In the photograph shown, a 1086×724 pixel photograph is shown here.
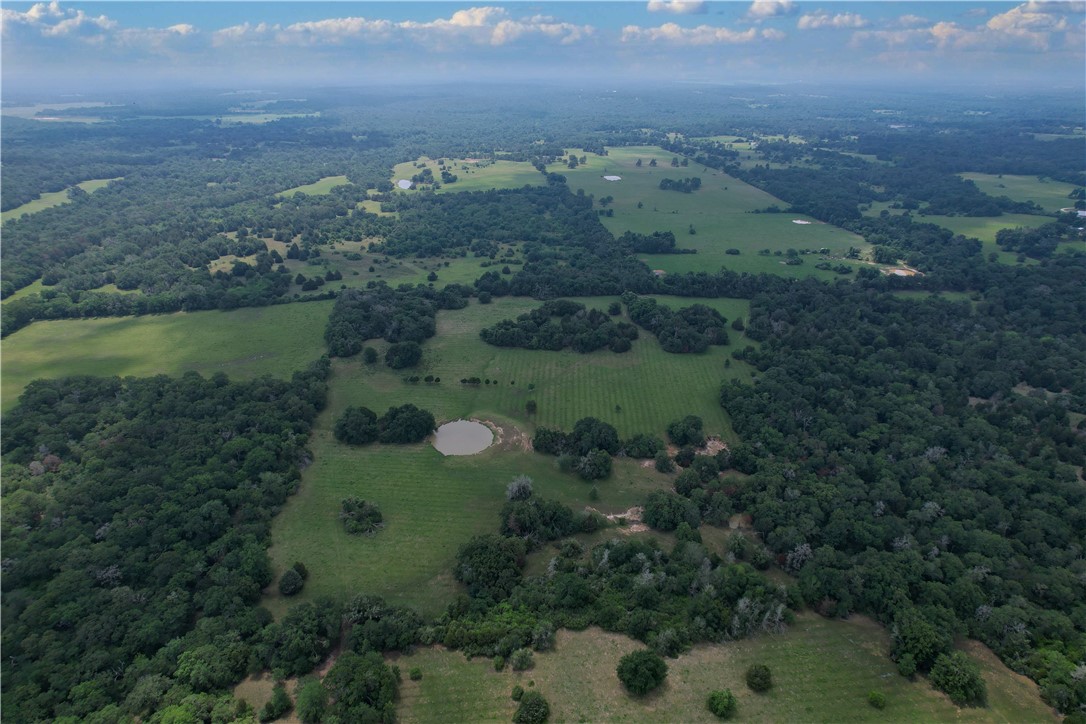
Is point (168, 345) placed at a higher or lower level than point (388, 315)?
lower

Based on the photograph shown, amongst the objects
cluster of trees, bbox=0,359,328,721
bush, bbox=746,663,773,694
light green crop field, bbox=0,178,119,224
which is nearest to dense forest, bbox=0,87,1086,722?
cluster of trees, bbox=0,359,328,721

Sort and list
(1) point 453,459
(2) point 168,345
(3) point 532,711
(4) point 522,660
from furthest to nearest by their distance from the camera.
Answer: (2) point 168,345 < (1) point 453,459 < (4) point 522,660 < (3) point 532,711

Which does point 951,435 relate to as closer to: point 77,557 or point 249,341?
point 77,557

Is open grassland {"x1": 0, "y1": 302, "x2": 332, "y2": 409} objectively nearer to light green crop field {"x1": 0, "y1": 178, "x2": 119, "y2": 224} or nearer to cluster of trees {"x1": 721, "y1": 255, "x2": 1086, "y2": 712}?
cluster of trees {"x1": 721, "y1": 255, "x2": 1086, "y2": 712}

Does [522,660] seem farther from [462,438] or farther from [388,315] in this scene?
[388,315]

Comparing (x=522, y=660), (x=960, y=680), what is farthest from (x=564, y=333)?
(x=960, y=680)

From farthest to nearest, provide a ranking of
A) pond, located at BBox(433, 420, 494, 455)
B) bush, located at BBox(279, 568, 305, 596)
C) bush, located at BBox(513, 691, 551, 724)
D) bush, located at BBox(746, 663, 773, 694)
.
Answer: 1. pond, located at BBox(433, 420, 494, 455)
2. bush, located at BBox(279, 568, 305, 596)
3. bush, located at BBox(746, 663, 773, 694)
4. bush, located at BBox(513, 691, 551, 724)
